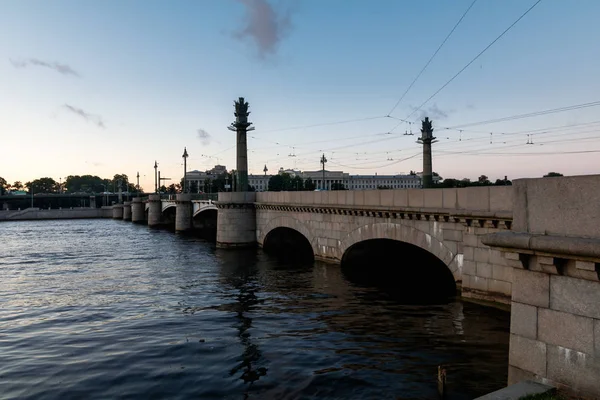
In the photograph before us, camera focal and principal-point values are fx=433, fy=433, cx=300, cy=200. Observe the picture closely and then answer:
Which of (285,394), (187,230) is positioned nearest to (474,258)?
(285,394)

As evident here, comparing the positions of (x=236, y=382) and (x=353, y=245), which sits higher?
(x=353, y=245)

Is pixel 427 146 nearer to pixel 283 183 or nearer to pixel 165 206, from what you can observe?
pixel 165 206

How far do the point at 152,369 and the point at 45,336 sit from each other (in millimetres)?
4846

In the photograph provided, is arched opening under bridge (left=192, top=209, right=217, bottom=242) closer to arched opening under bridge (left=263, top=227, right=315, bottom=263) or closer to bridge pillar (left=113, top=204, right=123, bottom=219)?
arched opening under bridge (left=263, top=227, right=315, bottom=263)

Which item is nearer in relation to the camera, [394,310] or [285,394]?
[285,394]

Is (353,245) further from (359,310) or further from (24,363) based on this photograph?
(24,363)

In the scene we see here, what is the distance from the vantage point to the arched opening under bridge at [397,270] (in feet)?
58.7

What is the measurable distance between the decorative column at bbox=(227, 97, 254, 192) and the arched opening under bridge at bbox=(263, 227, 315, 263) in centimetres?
686

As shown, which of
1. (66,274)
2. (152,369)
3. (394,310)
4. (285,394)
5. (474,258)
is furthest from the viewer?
(66,274)

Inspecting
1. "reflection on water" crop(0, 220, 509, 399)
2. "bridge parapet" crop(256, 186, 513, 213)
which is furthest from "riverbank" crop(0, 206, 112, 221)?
"bridge parapet" crop(256, 186, 513, 213)

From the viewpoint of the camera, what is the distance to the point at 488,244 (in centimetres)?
643

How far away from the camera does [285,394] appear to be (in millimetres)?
8453

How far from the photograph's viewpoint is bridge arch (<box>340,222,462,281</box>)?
14.9 m

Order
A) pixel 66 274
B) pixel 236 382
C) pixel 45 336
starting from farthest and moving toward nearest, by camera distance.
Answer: pixel 66 274
pixel 45 336
pixel 236 382
